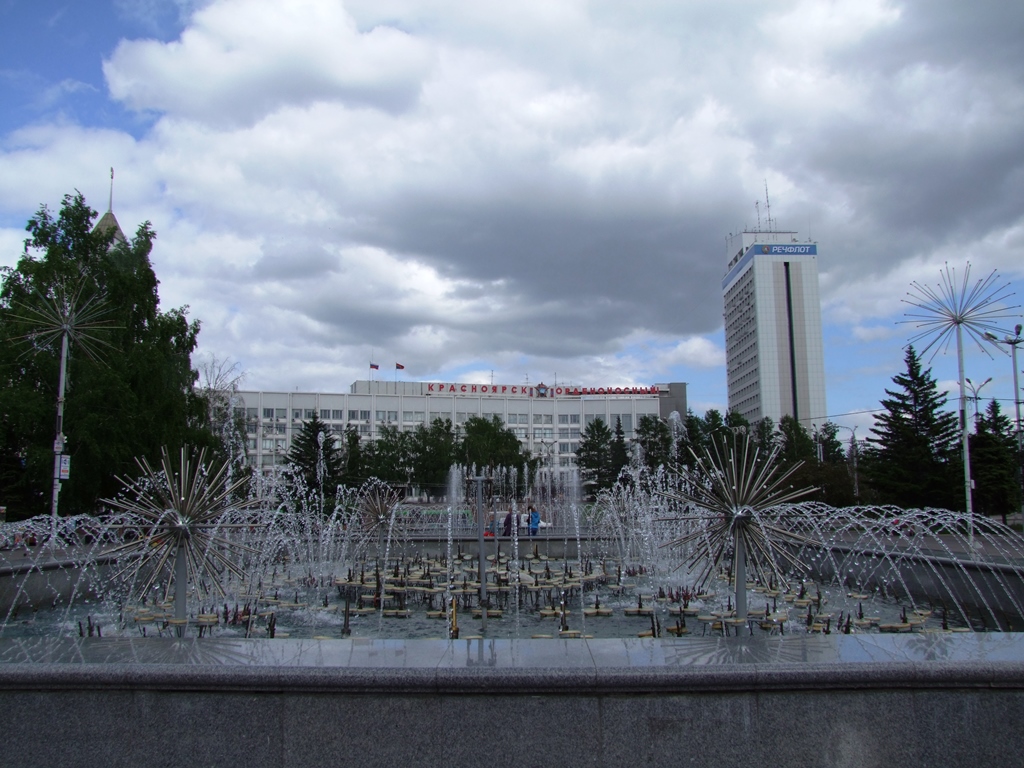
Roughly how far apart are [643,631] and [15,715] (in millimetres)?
9391

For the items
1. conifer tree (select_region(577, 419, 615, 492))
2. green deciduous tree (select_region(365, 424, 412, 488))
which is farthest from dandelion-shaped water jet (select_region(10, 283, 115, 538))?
conifer tree (select_region(577, 419, 615, 492))

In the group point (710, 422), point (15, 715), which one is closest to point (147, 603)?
point (15, 715)

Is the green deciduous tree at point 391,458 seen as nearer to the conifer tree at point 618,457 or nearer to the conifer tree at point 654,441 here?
the conifer tree at point 618,457

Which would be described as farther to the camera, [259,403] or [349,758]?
[259,403]

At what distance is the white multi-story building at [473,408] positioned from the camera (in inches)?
3762

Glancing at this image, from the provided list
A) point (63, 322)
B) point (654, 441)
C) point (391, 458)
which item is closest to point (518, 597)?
point (63, 322)

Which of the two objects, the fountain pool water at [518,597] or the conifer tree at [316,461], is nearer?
the fountain pool water at [518,597]

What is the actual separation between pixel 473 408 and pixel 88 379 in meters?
79.8

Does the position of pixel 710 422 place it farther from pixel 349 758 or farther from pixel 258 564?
pixel 349 758

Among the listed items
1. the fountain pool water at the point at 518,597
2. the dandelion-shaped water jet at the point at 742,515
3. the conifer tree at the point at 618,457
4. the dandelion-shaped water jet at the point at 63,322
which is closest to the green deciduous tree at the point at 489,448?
the conifer tree at the point at 618,457

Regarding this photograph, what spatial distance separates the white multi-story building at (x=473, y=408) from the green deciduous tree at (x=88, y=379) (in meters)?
67.5

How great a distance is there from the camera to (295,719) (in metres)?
3.92

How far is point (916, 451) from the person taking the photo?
3681 cm

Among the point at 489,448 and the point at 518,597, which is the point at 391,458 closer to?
the point at 489,448
